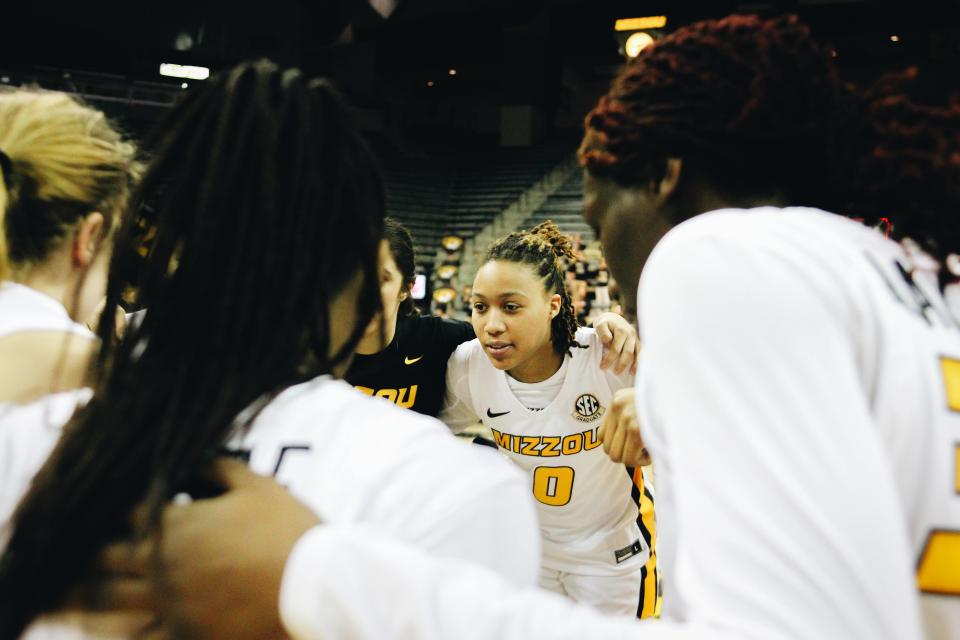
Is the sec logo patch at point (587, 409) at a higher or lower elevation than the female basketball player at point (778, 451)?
lower

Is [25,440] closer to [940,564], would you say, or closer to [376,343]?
[940,564]

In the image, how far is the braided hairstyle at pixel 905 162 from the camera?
0.82m

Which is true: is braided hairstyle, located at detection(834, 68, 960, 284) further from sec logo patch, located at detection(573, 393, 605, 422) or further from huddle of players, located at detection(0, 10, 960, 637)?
sec logo patch, located at detection(573, 393, 605, 422)

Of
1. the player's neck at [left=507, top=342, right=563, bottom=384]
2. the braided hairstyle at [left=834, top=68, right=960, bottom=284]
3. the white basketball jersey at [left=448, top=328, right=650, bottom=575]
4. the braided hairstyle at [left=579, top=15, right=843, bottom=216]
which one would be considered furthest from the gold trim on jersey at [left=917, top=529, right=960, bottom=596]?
the player's neck at [left=507, top=342, right=563, bottom=384]

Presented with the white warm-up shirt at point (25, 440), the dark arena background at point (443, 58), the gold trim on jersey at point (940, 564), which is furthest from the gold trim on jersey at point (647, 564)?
the dark arena background at point (443, 58)

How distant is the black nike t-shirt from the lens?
3.07 meters

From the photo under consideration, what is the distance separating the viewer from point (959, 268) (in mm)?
861

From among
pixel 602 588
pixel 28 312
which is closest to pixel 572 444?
pixel 602 588

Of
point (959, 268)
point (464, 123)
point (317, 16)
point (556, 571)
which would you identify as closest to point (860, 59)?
point (464, 123)

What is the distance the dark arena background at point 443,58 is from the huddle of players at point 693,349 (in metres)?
12.5

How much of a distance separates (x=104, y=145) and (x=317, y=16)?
16029 millimetres

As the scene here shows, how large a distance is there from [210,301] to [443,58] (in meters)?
18.4

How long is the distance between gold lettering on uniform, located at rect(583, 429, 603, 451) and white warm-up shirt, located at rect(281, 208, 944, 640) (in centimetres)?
234

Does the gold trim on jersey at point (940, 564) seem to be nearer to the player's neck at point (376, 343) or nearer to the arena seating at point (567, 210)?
the player's neck at point (376, 343)
